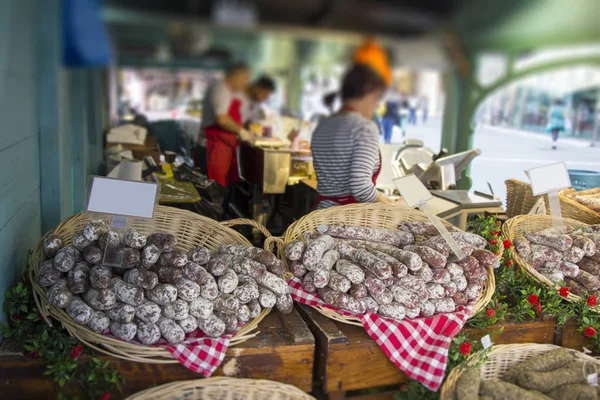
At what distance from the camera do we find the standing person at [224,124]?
316 cm

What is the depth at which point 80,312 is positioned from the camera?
5.72 feet

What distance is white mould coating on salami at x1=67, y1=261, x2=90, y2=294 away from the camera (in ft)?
6.00

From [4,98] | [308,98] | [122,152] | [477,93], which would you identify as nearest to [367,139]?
[308,98]

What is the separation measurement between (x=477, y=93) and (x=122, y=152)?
8.50ft

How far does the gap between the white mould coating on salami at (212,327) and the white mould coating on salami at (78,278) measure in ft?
1.39

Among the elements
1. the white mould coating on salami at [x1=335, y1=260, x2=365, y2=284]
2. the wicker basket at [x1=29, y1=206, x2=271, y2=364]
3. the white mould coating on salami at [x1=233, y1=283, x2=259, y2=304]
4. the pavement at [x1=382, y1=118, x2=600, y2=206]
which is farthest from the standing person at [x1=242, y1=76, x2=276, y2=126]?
the white mould coating on salami at [x1=233, y1=283, x2=259, y2=304]

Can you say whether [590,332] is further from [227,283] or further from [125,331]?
[125,331]

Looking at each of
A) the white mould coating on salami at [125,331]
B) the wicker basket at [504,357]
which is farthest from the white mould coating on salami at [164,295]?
the wicker basket at [504,357]

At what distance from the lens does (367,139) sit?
276 centimetres

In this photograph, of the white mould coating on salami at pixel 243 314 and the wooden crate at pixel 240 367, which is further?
the white mould coating on salami at pixel 243 314

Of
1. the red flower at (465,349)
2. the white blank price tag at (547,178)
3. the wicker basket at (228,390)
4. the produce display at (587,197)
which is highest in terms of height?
the white blank price tag at (547,178)

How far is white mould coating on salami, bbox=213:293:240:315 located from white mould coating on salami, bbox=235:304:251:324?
16mm

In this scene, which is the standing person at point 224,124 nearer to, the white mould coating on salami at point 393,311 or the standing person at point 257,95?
the standing person at point 257,95

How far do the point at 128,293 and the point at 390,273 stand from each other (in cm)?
92
